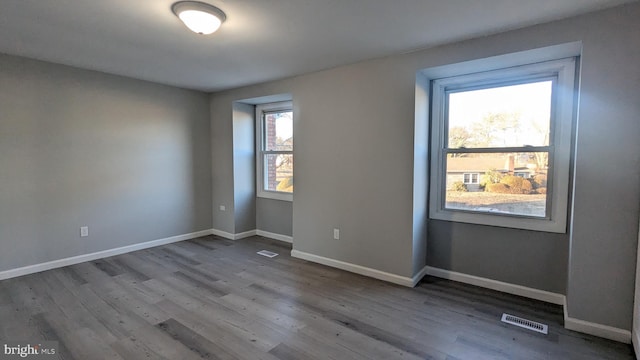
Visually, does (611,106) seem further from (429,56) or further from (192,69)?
(192,69)

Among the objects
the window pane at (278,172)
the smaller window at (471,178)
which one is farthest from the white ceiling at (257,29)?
the window pane at (278,172)

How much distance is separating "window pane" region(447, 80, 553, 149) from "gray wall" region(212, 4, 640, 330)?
533 millimetres

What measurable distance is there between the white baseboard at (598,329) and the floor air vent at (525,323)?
176mm

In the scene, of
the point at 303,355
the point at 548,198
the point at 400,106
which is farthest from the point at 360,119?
the point at 303,355

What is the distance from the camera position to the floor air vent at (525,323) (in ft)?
7.88

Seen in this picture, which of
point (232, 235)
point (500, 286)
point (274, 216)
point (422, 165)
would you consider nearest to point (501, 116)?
point (422, 165)

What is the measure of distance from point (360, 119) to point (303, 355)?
2.38 m

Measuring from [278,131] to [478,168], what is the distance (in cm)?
305

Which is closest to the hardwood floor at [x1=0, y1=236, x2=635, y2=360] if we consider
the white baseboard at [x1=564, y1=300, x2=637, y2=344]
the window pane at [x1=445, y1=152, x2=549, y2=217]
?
the white baseboard at [x1=564, y1=300, x2=637, y2=344]

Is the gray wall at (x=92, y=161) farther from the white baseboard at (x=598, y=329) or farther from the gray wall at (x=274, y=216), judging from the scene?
the white baseboard at (x=598, y=329)

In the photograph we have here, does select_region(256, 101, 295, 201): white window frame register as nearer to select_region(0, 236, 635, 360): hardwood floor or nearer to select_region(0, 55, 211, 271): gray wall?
select_region(0, 55, 211, 271): gray wall

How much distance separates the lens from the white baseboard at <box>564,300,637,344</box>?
7.31 feet

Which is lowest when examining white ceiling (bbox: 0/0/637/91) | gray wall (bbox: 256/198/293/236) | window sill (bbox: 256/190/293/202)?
gray wall (bbox: 256/198/293/236)

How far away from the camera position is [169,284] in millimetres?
3227
